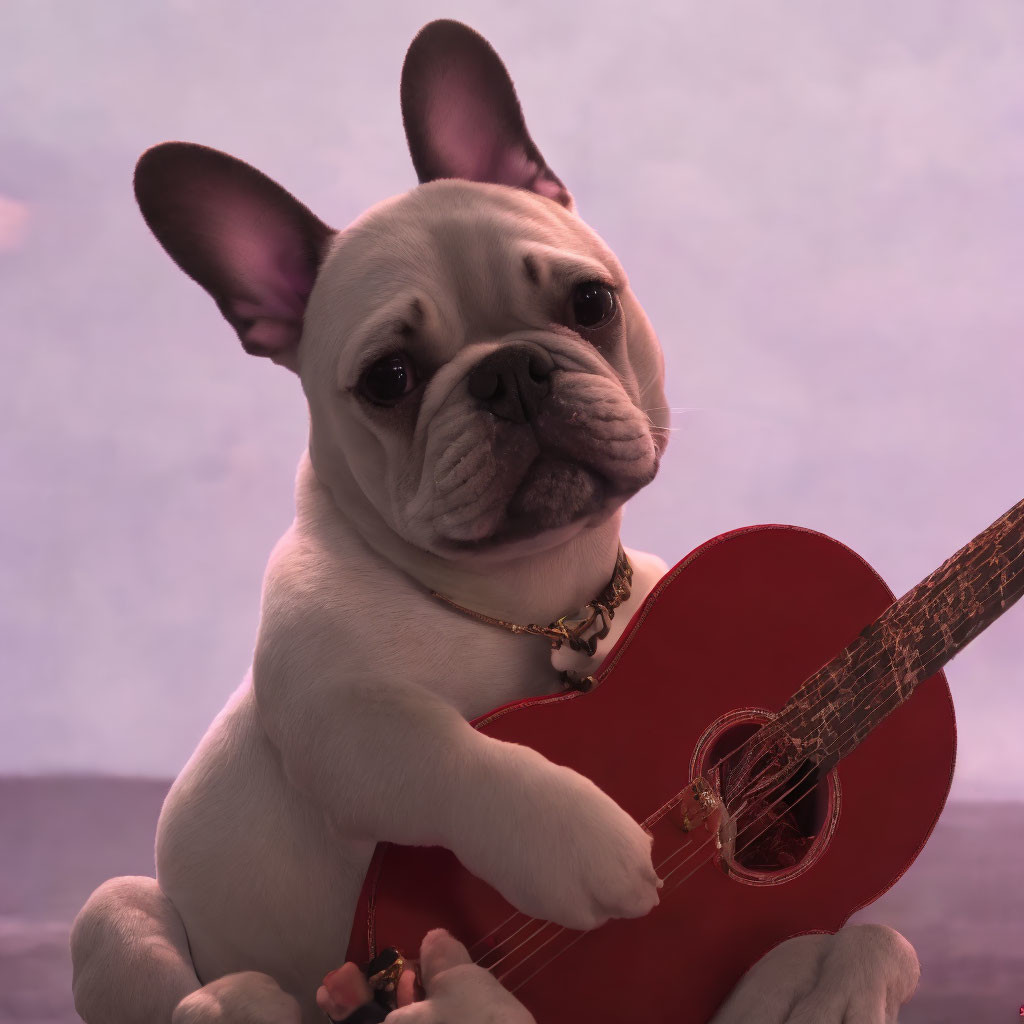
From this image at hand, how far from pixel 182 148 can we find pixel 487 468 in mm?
534

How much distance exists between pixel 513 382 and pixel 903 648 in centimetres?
54

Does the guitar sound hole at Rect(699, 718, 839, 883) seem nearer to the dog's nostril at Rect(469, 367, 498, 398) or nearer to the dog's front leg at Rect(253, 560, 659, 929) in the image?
the dog's front leg at Rect(253, 560, 659, 929)

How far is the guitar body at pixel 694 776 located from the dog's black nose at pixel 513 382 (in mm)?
275

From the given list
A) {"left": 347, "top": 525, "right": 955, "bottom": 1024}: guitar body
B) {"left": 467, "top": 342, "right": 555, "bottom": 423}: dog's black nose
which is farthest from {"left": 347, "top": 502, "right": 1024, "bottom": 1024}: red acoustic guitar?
{"left": 467, "top": 342, "right": 555, "bottom": 423}: dog's black nose

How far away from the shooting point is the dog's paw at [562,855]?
1.04 m

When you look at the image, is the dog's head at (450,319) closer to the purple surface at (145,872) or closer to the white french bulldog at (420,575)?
the white french bulldog at (420,575)

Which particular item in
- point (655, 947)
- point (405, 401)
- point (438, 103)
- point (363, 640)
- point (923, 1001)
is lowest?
point (923, 1001)

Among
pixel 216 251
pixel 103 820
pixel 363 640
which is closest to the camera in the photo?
pixel 363 640

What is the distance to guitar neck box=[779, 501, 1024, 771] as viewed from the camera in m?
1.23

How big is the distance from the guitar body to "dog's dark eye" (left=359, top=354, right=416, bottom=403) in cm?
37

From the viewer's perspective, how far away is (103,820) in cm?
230

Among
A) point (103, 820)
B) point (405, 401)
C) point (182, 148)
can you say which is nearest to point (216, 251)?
point (182, 148)

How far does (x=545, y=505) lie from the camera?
3.81 ft

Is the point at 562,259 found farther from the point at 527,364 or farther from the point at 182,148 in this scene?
the point at 182,148
